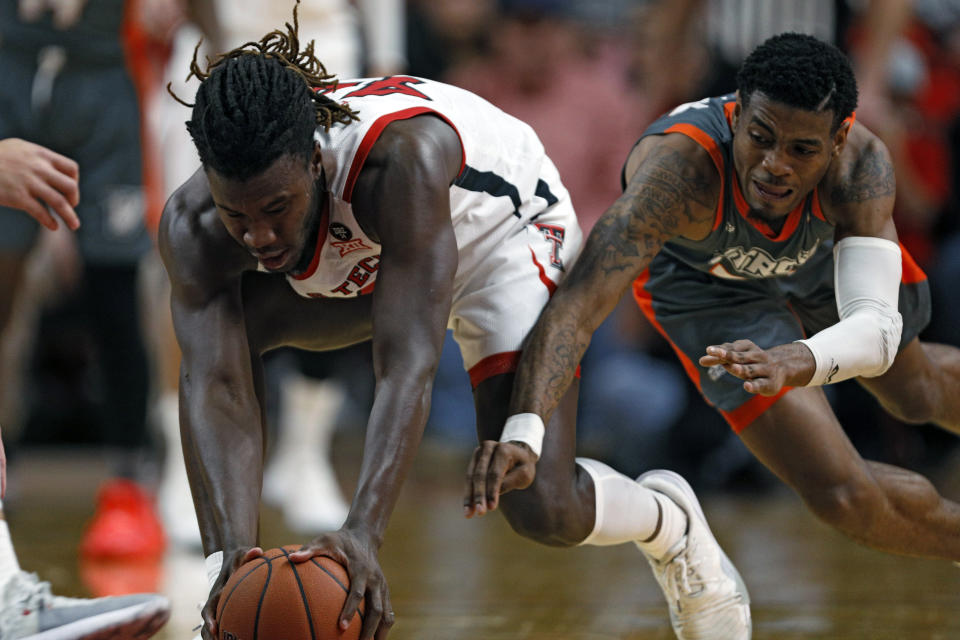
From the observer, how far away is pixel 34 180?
3176mm

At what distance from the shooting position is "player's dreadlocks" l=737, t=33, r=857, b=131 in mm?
3256

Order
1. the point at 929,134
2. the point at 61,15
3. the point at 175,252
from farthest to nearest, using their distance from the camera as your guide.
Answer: the point at 929,134, the point at 61,15, the point at 175,252

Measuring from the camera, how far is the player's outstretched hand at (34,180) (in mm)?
3172

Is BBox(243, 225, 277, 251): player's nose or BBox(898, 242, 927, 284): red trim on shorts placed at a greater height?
BBox(243, 225, 277, 251): player's nose

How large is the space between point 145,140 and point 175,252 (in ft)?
11.6

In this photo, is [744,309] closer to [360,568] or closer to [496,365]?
[496,365]

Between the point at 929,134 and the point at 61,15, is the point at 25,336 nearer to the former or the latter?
the point at 61,15

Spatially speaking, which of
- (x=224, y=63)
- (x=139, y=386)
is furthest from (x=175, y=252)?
(x=139, y=386)

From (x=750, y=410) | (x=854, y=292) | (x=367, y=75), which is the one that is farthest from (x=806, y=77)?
(x=367, y=75)

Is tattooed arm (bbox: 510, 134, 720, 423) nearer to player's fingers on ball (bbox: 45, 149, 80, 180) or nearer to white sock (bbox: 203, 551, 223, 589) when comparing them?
white sock (bbox: 203, 551, 223, 589)

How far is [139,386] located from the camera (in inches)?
224

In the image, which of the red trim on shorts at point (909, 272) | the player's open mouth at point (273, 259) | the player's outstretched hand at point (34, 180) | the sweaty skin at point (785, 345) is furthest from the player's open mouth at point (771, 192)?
the player's outstretched hand at point (34, 180)

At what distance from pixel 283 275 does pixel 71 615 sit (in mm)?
1038

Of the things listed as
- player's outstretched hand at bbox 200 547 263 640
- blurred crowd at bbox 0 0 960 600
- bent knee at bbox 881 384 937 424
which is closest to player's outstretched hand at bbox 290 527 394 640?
player's outstretched hand at bbox 200 547 263 640
